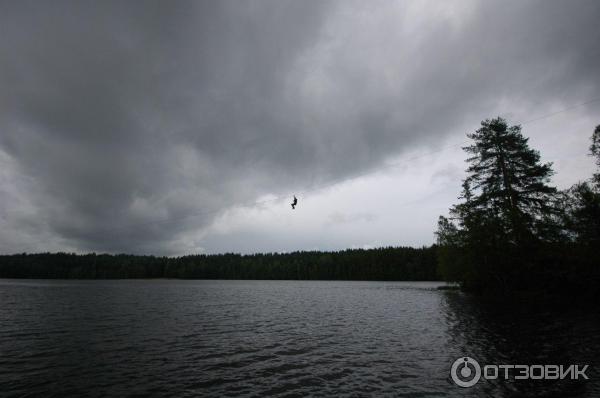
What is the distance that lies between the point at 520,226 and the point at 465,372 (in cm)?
3742

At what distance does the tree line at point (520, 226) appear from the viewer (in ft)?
130

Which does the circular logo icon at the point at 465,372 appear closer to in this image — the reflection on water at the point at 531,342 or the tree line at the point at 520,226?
the reflection on water at the point at 531,342

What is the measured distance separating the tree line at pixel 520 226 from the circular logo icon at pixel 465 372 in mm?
30580

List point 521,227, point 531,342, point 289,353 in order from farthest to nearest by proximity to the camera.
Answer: point 521,227
point 531,342
point 289,353

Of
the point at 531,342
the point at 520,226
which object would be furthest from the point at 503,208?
the point at 531,342

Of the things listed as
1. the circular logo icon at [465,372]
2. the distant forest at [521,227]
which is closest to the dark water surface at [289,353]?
the circular logo icon at [465,372]

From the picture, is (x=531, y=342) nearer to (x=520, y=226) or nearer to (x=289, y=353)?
(x=289, y=353)

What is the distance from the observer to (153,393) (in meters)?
13.7

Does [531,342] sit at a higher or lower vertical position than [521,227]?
lower

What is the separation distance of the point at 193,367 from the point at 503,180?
50224mm

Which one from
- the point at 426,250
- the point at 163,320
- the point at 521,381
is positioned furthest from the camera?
the point at 426,250

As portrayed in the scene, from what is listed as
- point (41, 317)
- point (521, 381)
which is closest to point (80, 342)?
point (41, 317)

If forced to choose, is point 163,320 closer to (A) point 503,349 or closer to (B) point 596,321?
(A) point 503,349

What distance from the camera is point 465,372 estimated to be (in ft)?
53.1
